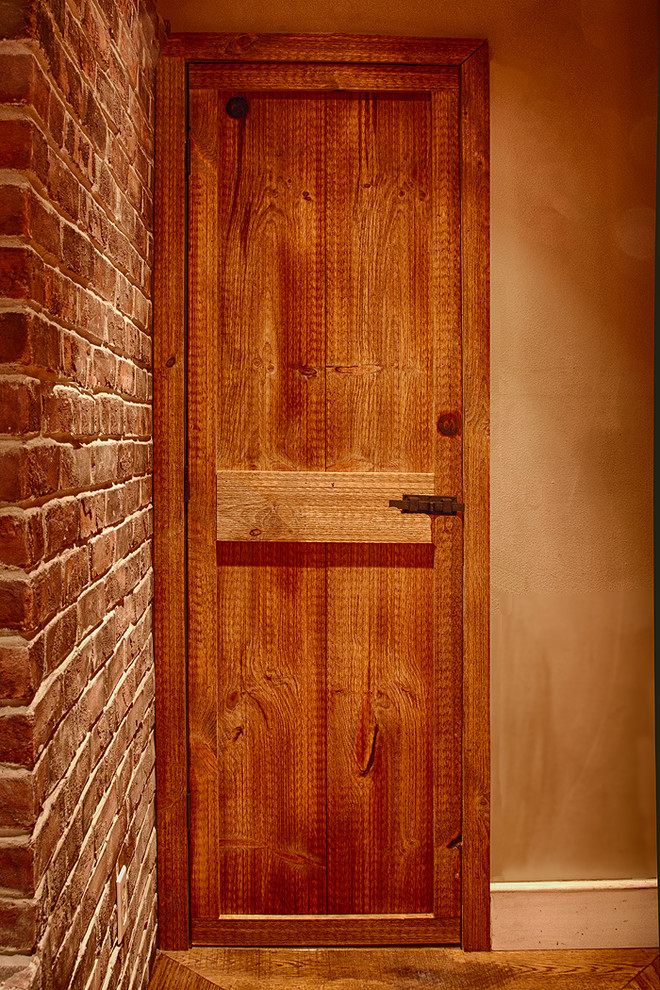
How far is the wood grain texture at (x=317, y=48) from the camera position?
1796mm

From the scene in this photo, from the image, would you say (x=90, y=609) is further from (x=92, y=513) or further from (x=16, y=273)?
(x=16, y=273)

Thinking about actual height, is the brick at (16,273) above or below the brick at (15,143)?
below

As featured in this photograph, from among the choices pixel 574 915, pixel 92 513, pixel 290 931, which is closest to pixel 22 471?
pixel 92 513

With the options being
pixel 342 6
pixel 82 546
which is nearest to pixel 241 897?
pixel 82 546

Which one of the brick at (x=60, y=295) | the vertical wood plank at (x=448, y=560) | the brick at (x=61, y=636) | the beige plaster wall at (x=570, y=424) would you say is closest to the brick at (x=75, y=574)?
the brick at (x=61, y=636)

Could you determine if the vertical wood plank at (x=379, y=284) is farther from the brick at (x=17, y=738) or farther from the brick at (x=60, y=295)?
the brick at (x=17, y=738)

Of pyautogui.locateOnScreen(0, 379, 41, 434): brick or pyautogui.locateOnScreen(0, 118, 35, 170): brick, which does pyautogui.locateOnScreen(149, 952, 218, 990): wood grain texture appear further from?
pyautogui.locateOnScreen(0, 118, 35, 170): brick

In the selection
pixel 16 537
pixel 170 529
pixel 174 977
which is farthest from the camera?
Result: pixel 170 529

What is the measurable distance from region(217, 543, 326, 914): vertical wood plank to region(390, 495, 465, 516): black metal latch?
25 cm

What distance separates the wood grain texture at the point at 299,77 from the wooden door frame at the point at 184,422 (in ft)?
0.06

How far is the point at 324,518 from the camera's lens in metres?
1.85

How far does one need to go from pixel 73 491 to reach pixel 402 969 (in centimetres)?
149

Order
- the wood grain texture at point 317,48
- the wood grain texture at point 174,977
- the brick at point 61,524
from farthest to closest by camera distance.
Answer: the wood grain texture at point 317,48 < the wood grain texture at point 174,977 < the brick at point 61,524

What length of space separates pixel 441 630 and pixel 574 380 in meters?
0.76
